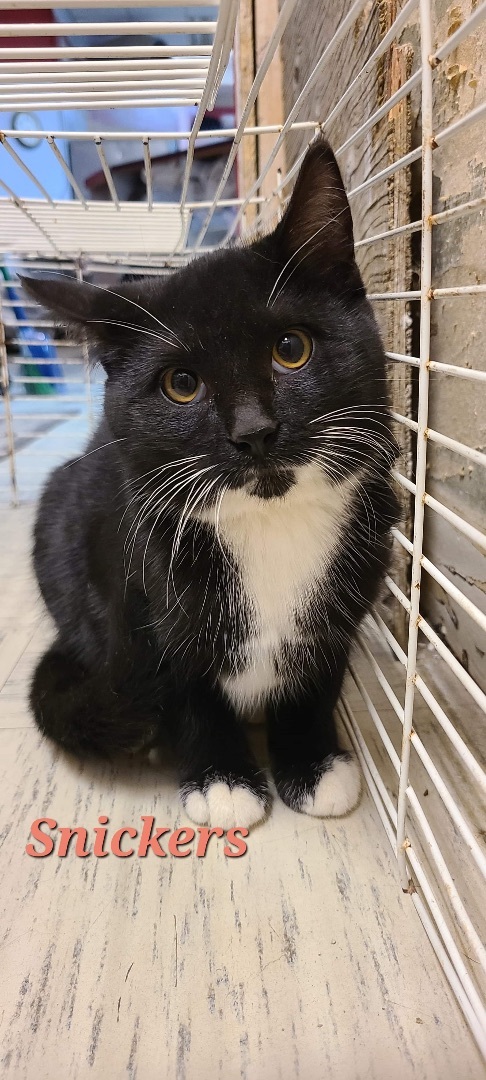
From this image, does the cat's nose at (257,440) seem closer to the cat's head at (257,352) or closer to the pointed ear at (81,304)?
the cat's head at (257,352)

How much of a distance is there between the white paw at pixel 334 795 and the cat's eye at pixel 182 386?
0.49m

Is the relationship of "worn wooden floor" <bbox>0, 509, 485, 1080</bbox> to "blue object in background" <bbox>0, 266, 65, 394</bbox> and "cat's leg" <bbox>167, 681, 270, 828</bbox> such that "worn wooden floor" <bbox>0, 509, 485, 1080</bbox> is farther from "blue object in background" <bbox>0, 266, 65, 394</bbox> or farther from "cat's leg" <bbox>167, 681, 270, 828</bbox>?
"blue object in background" <bbox>0, 266, 65, 394</bbox>

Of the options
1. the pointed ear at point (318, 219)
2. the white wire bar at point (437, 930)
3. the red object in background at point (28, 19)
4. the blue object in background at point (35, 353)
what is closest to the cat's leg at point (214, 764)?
the white wire bar at point (437, 930)

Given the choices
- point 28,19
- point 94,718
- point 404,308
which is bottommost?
point 94,718

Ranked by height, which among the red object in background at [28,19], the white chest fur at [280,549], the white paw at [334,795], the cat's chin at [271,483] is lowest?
the white paw at [334,795]

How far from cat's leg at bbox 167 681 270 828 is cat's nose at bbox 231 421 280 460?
345 millimetres

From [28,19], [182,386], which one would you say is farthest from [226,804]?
[28,19]

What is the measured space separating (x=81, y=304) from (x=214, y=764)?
22.7 inches

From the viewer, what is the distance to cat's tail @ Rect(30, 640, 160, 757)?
2.74ft

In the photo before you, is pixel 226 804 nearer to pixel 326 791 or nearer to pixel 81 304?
pixel 326 791

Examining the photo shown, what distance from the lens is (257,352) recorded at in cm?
65

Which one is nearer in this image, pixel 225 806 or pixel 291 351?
pixel 291 351

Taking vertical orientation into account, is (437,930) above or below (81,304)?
below

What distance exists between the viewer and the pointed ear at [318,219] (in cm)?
65
